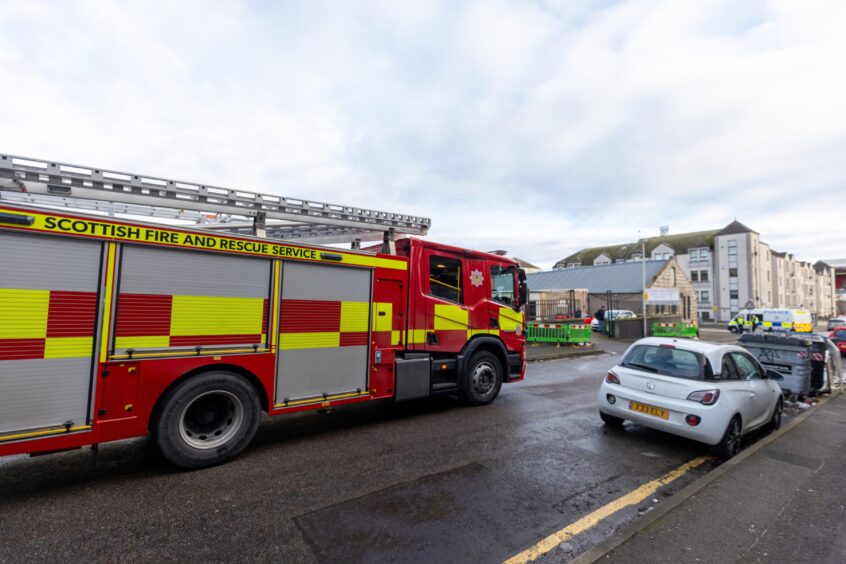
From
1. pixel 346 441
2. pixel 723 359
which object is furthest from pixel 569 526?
pixel 723 359

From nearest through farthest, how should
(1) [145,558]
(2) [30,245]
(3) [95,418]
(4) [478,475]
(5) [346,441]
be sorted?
(1) [145,558]
(2) [30,245]
(3) [95,418]
(4) [478,475]
(5) [346,441]

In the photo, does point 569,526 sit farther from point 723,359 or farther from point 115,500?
point 115,500

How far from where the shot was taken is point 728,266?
156ft

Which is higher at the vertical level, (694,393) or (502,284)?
(502,284)

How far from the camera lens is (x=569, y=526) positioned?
3148 mm

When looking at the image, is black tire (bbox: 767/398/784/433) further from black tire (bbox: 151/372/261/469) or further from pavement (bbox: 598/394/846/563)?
black tire (bbox: 151/372/261/469)

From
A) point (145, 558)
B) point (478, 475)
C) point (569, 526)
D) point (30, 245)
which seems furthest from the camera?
point (478, 475)

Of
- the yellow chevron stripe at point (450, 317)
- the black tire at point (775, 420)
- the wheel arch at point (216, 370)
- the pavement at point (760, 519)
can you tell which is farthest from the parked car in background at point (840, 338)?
the wheel arch at point (216, 370)

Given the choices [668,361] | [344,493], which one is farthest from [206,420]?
[668,361]

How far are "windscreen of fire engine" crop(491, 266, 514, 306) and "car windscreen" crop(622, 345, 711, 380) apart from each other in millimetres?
2346

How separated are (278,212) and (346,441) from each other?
10.4ft

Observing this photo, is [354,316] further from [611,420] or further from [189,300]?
[611,420]

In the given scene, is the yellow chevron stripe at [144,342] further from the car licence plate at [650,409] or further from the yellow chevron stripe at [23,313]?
the car licence plate at [650,409]

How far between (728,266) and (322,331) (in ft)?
191
